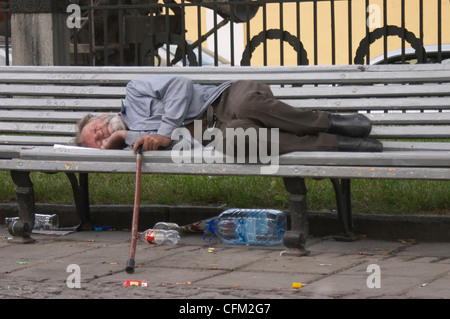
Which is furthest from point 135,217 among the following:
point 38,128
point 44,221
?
point 38,128

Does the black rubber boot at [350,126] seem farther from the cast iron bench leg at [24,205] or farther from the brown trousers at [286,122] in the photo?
the cast iron bench leg at [24,205]

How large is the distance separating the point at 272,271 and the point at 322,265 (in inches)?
11.9

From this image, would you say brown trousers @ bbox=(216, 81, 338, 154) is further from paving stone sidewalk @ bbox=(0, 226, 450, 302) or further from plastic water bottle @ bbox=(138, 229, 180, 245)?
plastic water bottle @ bbox=(138, 229, 180, 245)

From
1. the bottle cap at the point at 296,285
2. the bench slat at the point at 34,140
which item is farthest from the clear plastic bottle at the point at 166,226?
the bottle cap at the point at 296,285

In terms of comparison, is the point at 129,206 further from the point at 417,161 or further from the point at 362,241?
the point at 417,161

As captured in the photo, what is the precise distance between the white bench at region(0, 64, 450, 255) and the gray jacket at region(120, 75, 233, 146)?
319 mm

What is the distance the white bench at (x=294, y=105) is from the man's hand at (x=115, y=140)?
194 millimetres

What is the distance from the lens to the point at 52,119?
655cm

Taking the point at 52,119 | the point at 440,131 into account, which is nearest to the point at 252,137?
the point at 440,131

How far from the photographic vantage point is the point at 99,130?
5926mm

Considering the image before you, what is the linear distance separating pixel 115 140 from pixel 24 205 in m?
0.71

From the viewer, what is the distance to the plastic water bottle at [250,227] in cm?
581

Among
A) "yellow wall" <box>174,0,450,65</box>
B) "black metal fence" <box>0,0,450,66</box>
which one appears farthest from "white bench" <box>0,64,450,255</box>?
"yellow wall" <box>174,0,450,65</box>

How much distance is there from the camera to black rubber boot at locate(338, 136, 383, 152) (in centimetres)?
537
